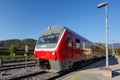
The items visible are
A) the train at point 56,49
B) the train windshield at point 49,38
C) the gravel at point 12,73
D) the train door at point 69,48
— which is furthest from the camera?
the train door at point 69,48

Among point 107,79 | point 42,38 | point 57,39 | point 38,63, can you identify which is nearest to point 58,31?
point 57,39

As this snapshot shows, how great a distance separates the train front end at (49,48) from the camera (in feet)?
37.9

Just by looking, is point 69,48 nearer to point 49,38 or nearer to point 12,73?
point 49,38

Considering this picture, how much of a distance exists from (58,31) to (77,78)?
12.2ft

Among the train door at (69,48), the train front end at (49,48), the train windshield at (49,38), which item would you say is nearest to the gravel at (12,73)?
the train front end at (49,48)

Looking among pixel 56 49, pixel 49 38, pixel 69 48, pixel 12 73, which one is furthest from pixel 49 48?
pixel 12 73

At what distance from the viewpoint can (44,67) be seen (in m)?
12.5

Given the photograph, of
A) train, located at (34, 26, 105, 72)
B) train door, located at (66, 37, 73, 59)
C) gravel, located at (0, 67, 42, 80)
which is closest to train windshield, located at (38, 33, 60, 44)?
train, located at (34, 26, 105, 72)

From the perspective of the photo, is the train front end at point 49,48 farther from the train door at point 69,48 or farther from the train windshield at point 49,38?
the train door at point 69,48

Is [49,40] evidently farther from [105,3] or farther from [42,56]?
[105,3]

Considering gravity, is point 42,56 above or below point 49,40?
below

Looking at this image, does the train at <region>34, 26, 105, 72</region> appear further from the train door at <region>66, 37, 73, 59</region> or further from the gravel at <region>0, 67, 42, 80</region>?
the gravel at <region>0, 67, 42, 80</region>

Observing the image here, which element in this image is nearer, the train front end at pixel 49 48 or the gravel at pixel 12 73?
the gravel at pixel 12 73

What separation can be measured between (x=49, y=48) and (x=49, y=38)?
1017 millimetres
